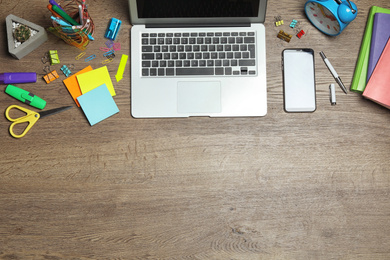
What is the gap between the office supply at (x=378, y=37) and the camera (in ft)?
3.45

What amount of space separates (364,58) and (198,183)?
0.59 m

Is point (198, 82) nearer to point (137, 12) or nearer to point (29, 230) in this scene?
point (137, 12)

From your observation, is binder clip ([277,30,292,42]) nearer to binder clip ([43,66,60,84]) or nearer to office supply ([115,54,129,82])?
office supply ([115,54,129,82])

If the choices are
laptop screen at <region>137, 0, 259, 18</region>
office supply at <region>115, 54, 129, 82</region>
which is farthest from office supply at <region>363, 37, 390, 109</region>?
office supply at <region>115, 54, 129, 82</region>

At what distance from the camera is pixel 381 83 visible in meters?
1.04

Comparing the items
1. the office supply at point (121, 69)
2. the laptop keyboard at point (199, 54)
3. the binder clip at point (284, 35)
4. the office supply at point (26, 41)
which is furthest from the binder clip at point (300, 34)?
the office supply at point (26, 41)

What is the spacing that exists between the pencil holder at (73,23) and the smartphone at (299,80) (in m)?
0.55

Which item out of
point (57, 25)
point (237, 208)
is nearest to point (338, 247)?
point (237, 208)

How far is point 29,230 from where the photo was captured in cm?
102

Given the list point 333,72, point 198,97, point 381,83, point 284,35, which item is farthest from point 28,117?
point 381,83

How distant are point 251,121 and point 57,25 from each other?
0.58 metres

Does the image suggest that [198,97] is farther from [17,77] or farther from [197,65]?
[17,77]

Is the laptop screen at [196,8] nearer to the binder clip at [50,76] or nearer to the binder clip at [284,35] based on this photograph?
the binder clip at [284,35]

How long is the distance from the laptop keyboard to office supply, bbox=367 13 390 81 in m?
0.33
